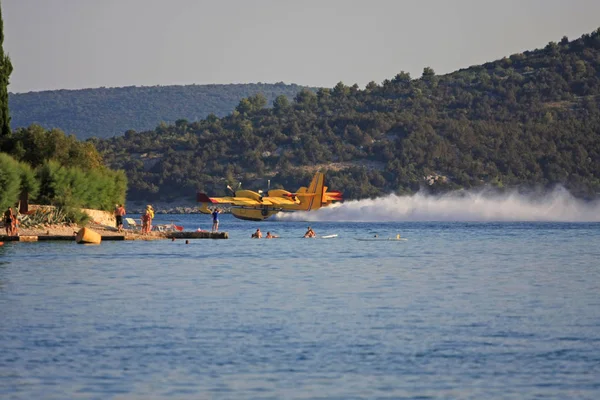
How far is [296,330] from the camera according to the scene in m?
23.0

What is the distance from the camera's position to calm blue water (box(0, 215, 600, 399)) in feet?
57.3

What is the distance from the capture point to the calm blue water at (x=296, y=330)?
57.3ft

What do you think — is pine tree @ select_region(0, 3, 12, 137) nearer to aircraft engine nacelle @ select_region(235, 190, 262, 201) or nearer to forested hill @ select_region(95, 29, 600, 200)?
Result: aircraft engine nacelle @ select_region(235, 190, 262, 201)

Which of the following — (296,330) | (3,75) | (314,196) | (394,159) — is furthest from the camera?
(394,159)

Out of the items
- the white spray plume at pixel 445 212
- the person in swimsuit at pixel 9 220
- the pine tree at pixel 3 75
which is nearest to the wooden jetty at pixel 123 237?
the person in swimsuit at pixel 9 220

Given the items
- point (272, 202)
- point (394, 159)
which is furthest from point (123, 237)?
point (394, 159)

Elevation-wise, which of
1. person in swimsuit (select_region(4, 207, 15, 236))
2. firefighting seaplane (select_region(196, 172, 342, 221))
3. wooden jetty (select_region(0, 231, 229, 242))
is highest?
firefighting seaplane (select_region(196, 172, 342, 221))

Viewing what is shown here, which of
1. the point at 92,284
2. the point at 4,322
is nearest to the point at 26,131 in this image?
the point at 92,284

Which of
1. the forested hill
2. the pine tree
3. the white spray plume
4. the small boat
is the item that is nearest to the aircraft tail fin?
the white spray plume

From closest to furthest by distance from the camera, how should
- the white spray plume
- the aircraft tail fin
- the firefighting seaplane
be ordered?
the firefighting seaplane → the aircraft tail fin → the white spray plume

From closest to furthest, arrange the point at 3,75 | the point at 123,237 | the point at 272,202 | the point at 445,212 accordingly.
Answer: the point at 123,237 → the point at 3,75 → the point at 272,202 → the point at 445,212

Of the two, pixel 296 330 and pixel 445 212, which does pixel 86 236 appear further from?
pixel 445 212

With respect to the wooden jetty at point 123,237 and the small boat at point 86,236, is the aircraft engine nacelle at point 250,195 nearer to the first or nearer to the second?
the wooden jetty at point 123,237

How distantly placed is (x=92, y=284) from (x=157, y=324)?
9.79m
